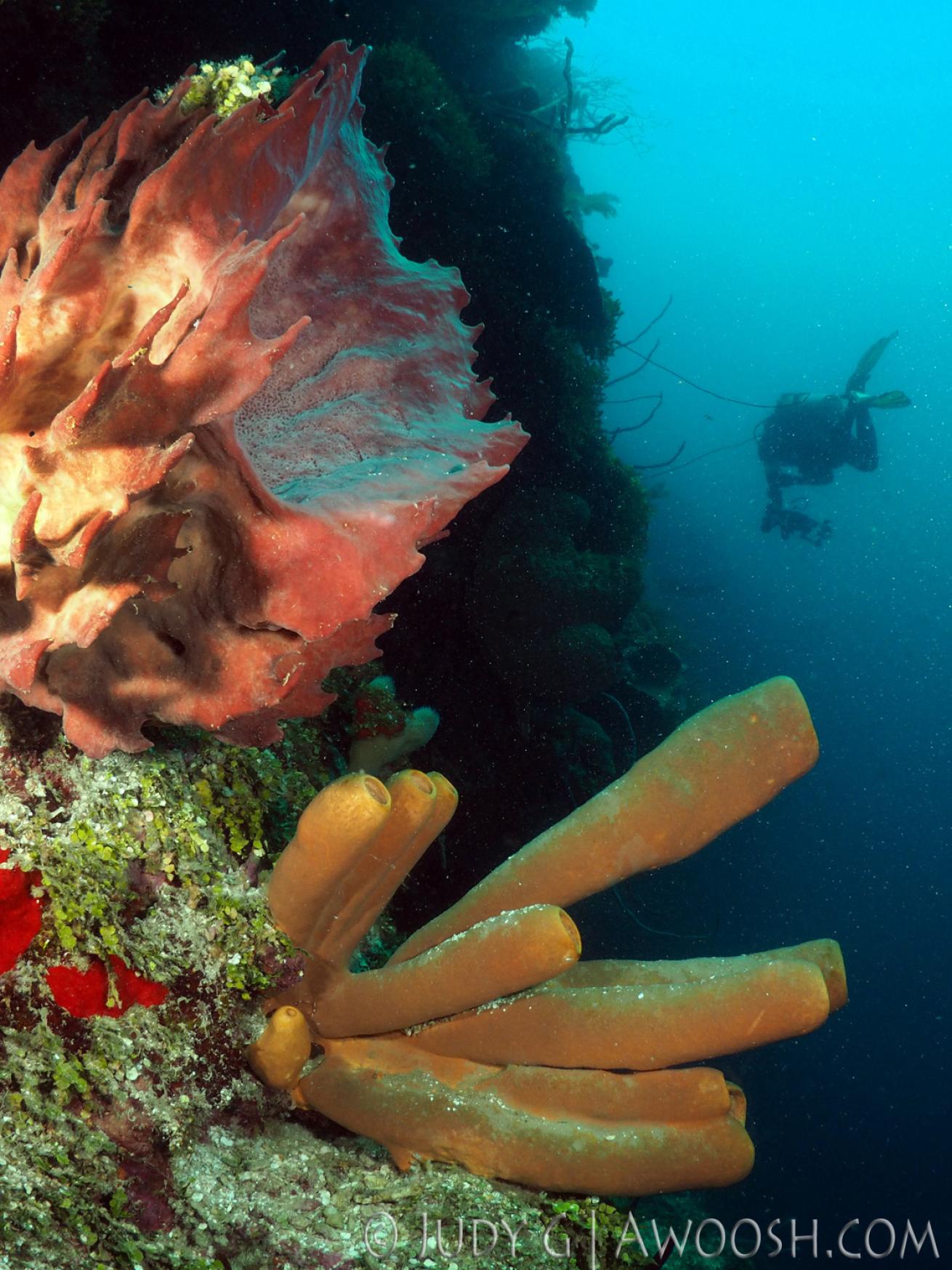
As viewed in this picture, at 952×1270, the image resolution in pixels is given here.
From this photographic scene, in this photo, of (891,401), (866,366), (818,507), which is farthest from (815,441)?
(818,507)

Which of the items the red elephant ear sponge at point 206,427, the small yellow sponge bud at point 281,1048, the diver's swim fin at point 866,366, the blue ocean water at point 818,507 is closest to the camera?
the red elephant ear sponge at point 206,427

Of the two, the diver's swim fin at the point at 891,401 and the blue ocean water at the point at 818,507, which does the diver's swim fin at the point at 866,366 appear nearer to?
the diver's swim fin at the point at 891,401

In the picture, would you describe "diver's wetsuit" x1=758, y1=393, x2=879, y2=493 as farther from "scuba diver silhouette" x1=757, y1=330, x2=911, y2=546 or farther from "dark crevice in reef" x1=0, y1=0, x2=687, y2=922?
"dark crevice in reef" x1=0, y1=0, x2=687, y2=922

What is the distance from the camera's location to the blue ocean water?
20344mm

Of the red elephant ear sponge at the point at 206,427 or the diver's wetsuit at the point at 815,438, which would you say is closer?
the red elephant ear sponge at the point at 206,427

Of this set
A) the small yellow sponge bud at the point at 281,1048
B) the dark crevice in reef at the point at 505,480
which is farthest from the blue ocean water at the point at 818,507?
the small yellow sponge bud at the point at 281,1048

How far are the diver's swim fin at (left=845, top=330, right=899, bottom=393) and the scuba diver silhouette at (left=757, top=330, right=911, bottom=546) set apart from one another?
0.02 m

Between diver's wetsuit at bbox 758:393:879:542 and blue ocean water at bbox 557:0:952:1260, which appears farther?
blue ocean water at bbox 557:0:952:1260

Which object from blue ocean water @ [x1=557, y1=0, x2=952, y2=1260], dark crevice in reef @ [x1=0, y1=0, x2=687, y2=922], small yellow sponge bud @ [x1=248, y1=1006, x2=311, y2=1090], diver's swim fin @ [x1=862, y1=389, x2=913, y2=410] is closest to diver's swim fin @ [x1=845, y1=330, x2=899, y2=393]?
diver's swim fin @ [x1=862, y1=389, x2=913, y2=410]

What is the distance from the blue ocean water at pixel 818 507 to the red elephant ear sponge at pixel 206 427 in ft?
27.1

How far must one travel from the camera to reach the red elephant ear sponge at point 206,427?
1097 millimetres

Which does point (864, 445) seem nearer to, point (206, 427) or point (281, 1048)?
point (281, 1048)

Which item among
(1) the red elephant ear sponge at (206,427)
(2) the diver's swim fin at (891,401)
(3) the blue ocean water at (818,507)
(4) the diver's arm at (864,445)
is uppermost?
(1) the red elephant ear sponge at (206,427)

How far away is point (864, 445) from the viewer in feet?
53.4
